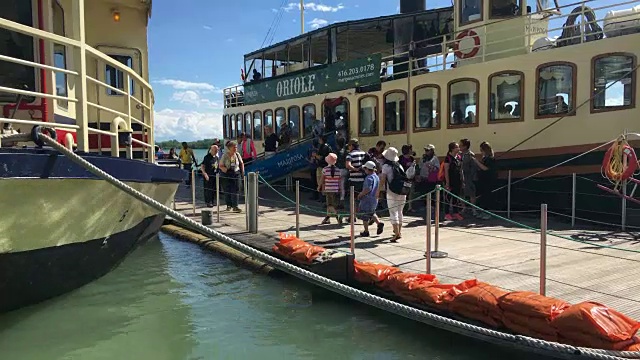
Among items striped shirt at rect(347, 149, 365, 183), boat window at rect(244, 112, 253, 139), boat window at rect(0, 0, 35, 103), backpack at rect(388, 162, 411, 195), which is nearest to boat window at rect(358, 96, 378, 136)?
striped shirt at rect(347, 149, 365, 183)

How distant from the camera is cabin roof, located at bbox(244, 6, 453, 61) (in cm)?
1591

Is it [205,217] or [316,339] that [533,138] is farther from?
[316,339]

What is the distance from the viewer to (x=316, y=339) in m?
5.39

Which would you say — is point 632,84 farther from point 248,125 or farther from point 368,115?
point 248,125

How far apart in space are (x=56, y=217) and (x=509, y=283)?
4717 millimetres

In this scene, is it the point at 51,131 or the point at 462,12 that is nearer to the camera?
the point at 51,131

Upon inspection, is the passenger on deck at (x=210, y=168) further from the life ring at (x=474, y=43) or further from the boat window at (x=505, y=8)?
the boat window at (x=505, y=8)

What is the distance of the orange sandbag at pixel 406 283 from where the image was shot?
556 cm

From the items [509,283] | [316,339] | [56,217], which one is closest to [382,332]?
[316,339]

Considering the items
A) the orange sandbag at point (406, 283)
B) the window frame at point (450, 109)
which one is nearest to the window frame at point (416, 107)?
the window frame at point (450, 109)

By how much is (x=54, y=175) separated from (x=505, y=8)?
38.5 feet

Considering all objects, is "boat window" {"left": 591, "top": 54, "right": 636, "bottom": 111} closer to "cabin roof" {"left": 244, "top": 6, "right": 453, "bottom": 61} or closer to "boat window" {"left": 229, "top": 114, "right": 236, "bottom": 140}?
"cabin roof" {"left": 244, "top": 6, "right": 453, "bottom": 61}

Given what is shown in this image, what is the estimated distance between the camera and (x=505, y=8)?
42.8 ft

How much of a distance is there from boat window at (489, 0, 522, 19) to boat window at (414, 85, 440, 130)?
235 cm
